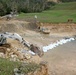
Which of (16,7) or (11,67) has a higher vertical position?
(11,67)

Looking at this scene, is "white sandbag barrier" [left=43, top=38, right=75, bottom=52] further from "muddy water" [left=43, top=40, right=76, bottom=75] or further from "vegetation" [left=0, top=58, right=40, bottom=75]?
"vegetation" [left=0, top=58, right=40, bottom=75]

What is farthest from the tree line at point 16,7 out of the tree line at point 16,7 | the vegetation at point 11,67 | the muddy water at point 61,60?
the vegetation at point 11,67

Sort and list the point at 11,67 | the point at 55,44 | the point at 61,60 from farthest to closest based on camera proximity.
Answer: the point at 55,44 → the point at 61,60 → the point at 11,67

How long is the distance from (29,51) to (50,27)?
15.5 m

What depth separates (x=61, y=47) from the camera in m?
26.7

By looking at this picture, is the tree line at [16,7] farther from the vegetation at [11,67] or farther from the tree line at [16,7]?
the vegetation at [11,67]

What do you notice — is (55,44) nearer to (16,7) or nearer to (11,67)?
(11,67)

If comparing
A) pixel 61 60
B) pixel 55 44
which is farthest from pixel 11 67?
pixel 55 44

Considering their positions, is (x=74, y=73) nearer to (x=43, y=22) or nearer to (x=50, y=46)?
(x=50, y=46)

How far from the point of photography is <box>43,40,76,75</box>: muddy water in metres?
17.6

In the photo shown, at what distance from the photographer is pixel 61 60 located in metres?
20.6

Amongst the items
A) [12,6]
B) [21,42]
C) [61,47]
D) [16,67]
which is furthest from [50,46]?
[12,6]

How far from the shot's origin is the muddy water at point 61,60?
1758 centimetres

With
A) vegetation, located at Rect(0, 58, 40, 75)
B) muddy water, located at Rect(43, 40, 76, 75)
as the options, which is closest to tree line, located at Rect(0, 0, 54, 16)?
muddy water, located at Rect(43, 40, 76, 75)
